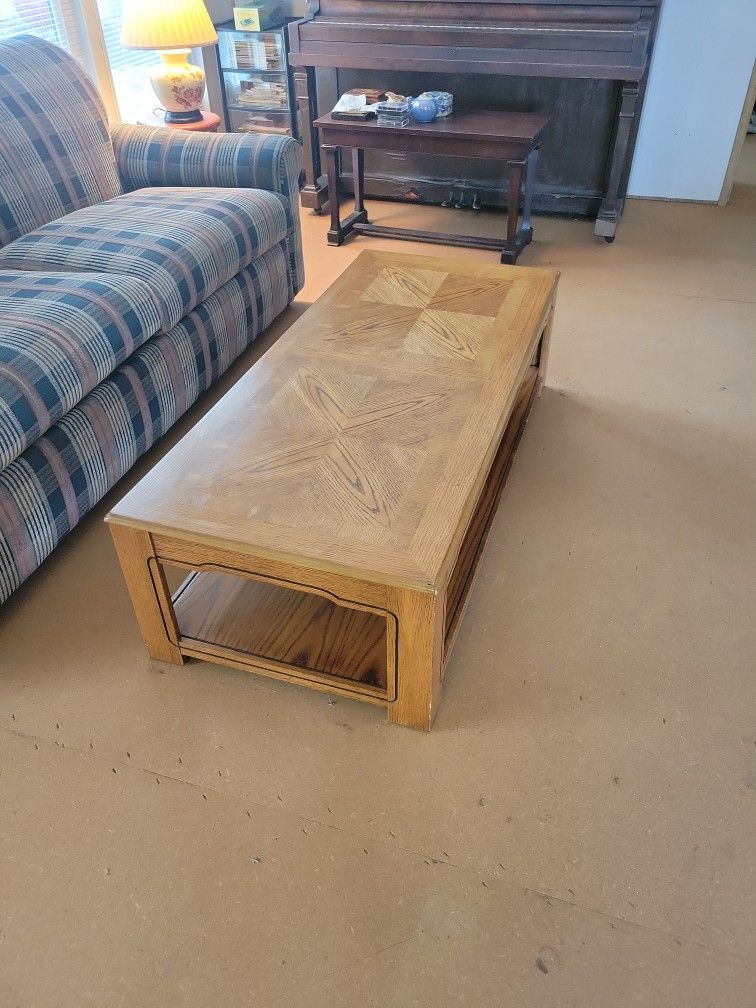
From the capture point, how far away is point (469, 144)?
296 cm

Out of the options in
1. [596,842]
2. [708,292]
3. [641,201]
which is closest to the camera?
[596,842]

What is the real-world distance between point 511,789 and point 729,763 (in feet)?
1.25

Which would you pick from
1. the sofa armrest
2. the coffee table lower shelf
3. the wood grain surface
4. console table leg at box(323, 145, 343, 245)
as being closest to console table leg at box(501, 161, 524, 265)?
console table leg at box(323, 145, 343, 245)

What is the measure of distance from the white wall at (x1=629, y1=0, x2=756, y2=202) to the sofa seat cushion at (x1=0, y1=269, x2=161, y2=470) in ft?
9.00

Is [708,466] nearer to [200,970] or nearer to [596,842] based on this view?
[596,842]

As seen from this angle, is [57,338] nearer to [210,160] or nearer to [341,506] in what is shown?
[341,506]

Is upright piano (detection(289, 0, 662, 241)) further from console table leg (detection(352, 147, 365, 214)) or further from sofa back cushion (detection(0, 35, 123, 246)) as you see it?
sofa back cushion (detection(0, 35, 123, 246))

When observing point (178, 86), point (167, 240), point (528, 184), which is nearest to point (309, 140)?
point (178, 86)

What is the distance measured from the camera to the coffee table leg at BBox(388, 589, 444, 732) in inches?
47.4

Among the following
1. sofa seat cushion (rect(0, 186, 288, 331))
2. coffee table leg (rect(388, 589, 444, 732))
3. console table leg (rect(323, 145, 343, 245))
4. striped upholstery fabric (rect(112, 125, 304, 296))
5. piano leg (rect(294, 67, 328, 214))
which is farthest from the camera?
piano leg (rect(294, 67, 328, 214))

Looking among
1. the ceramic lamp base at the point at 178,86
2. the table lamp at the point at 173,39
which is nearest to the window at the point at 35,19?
the table lamp at the point at 173,39

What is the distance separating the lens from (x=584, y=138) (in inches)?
132

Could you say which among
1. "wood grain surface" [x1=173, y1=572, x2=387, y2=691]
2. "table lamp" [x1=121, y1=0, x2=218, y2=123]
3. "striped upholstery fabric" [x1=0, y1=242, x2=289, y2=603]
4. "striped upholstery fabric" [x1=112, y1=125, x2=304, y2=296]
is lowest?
"wood grain surface" [x1=173, y1=572, x2=387, y2=691]

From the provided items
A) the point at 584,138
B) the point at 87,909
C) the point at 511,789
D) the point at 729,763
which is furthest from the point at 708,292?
the point at 87,909
